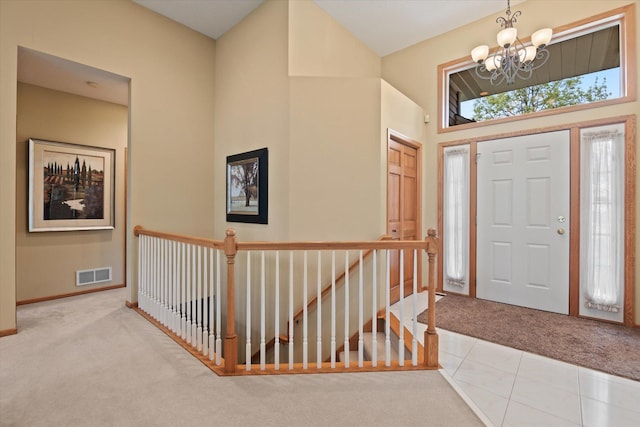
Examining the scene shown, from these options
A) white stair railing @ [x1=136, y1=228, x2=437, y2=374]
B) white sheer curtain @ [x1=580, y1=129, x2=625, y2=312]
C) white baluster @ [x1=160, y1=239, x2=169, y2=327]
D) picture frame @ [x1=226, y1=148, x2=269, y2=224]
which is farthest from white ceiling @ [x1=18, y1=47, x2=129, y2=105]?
white sheer curtain @ [x1=580, y1=129, x2=625, y2=312]

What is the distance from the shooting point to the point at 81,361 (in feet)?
7.39

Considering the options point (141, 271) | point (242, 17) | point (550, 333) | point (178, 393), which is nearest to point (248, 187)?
point (141, 271)

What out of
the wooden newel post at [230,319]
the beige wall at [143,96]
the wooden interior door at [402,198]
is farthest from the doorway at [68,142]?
the wooden interior door at [402,198]

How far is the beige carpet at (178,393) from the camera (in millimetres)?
1653

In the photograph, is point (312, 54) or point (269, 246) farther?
point (312, 54)

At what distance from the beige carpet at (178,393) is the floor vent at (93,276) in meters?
1.67

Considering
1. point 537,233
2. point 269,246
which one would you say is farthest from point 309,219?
point 537,233

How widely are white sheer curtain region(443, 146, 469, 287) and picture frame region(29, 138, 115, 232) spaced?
4.84 m

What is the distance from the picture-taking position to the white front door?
3420 mm

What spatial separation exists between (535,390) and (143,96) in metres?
4.62

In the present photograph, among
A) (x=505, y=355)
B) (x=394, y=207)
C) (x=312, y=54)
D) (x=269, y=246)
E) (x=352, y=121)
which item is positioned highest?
(x=312, y=54)

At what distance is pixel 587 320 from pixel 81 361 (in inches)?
187

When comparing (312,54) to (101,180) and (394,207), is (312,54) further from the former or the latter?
(101,180)

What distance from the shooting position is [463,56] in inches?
160
